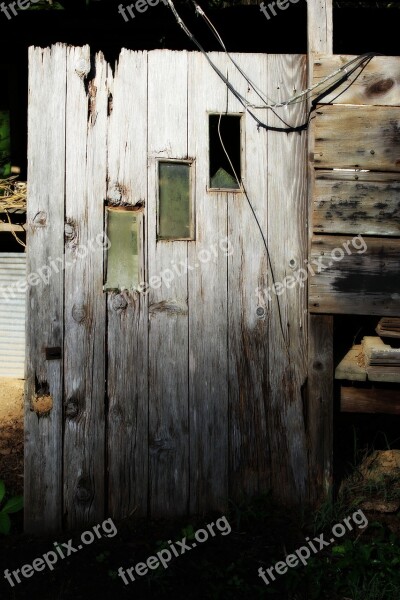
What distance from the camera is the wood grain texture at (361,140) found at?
9.97ft

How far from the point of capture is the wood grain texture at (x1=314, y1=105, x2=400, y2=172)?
3.04 metres

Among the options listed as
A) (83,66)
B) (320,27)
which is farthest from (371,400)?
(83,66)

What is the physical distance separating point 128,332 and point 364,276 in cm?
137

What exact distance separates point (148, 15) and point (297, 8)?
37.2 inches

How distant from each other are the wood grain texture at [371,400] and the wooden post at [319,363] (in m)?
0.13

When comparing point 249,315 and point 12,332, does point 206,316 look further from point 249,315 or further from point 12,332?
point 12,332

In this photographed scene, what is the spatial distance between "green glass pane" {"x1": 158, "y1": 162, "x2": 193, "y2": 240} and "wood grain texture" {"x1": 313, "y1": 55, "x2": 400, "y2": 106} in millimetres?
915

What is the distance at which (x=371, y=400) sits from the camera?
3.17m

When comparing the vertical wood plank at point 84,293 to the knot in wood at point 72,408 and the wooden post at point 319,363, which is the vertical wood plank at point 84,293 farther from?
the wooden post at point 319,363

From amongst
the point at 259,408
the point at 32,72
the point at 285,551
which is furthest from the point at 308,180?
the point at 285,551

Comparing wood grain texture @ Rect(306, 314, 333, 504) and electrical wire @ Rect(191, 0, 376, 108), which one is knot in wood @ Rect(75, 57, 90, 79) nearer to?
electrical wire @ Rect(191, 0, 376, 108)

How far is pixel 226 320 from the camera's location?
125 inches

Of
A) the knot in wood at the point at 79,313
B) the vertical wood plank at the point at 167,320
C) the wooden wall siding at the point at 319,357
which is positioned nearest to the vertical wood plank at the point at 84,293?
the knot in wood at the point at 79,313

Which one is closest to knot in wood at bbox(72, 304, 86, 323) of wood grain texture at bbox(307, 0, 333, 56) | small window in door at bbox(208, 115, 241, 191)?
small window in door at bbox(208, 115, 241, 191)
